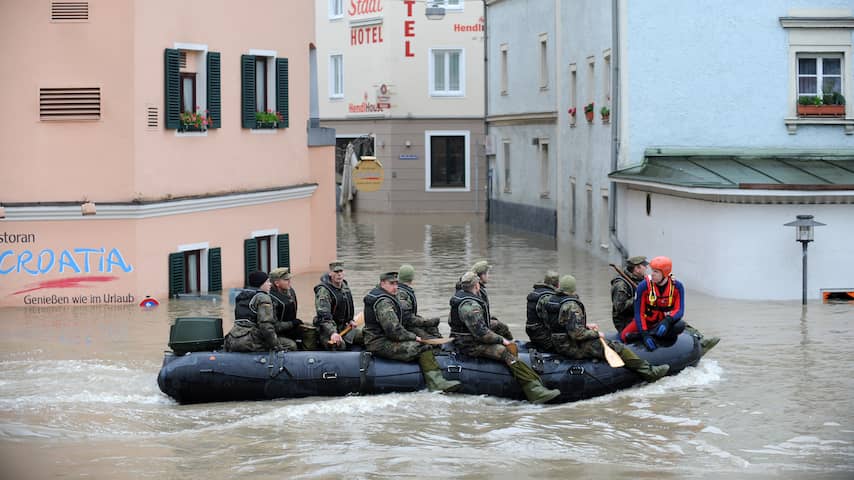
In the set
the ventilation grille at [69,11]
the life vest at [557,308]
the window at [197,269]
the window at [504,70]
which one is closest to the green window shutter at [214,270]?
the window at [197,269]

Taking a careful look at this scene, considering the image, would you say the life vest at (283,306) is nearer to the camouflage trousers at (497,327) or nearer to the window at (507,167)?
the camouflage trousers at (497,327)

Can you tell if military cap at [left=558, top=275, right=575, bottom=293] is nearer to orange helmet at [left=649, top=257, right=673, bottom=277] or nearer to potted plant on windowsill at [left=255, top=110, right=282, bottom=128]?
orange helmet at [left=649, top=257, right=673, bottom=277]

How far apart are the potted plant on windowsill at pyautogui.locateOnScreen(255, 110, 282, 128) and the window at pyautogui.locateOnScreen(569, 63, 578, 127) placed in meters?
10.1

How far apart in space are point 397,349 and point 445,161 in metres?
33.9

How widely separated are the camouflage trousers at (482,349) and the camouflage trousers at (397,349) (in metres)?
0.43

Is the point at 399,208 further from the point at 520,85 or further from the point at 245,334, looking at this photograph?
the point at 245,334

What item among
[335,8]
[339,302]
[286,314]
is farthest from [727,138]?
[335,8]

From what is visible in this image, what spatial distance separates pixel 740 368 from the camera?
63.4 ft

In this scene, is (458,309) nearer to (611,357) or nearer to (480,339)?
(480,339)

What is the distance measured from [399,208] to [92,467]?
36932mm

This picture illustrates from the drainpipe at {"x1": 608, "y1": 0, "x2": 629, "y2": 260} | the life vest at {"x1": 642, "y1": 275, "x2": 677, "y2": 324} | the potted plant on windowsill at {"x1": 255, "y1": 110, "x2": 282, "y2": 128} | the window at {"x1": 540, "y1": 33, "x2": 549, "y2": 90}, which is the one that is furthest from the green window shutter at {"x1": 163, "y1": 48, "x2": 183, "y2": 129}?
the window at {"x1": 540, "y1": 33, "x2": 549, "y2": 90}

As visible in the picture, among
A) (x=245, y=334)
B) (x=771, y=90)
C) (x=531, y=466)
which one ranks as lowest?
(x=531, y=466)

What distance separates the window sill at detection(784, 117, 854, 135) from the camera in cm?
2884

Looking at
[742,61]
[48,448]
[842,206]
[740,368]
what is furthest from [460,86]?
[48,448]
